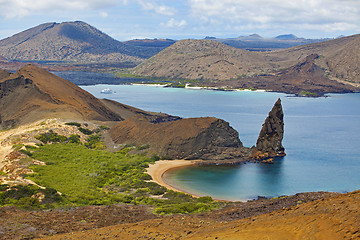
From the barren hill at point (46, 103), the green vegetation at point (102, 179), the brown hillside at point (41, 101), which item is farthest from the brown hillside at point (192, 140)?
the brown hillside at point (41, 101)

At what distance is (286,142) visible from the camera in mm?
86125

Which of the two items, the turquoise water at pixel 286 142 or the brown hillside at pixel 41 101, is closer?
the turquoise water at pixel 286 142

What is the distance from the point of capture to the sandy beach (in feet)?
182

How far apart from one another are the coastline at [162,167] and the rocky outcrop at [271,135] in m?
12.1

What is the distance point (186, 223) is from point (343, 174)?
137 ft

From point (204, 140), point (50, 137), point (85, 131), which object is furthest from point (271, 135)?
point (50, 137)

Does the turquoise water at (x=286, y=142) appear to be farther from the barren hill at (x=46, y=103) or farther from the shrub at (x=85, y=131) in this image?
the barren hill at (x=46, y=103)

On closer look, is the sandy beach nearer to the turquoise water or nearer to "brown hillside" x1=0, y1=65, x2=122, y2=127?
the turquoise water

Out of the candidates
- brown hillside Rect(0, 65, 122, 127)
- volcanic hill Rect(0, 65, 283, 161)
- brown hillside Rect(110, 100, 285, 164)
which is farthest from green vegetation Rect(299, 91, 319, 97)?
brown hillside Rect(110, 100, 285, 164)

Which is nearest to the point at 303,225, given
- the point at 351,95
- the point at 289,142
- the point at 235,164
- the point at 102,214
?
the point at 102,214

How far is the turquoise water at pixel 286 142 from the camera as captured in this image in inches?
2195

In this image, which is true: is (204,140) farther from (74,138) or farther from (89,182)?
(89,182)

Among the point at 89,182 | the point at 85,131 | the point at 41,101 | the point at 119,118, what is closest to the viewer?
the point at 89,182

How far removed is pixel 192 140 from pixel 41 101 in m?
40.4
